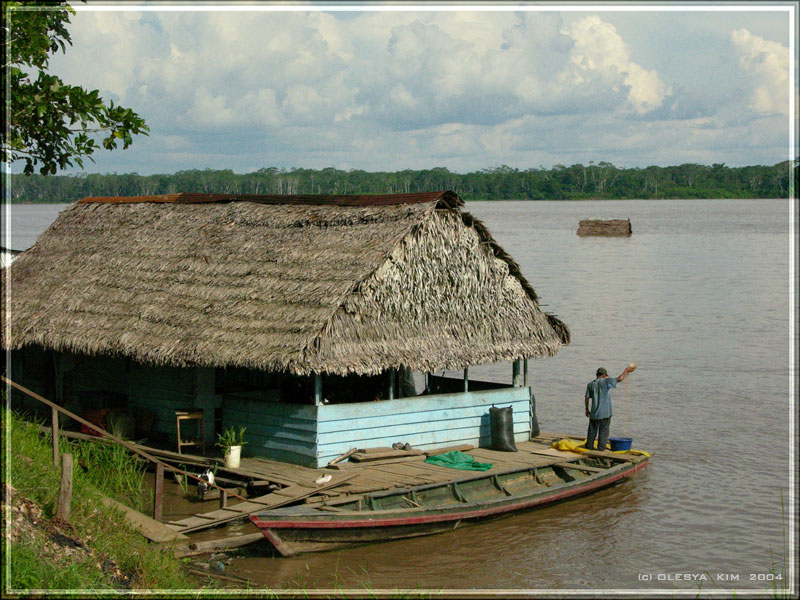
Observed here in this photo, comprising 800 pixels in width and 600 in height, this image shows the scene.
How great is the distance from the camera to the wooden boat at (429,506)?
11.9 m

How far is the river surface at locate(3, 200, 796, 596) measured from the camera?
12195 millimetres

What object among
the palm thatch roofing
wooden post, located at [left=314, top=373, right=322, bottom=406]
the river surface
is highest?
the palm thatch roofing

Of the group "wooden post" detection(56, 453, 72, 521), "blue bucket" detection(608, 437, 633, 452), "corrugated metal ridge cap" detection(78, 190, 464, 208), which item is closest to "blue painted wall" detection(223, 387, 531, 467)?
"blue bucket" detection(608, 437, 633, 452)

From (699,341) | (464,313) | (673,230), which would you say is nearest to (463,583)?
(464,313)

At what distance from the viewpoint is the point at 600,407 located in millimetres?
16078

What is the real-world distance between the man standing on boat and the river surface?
3.13ft

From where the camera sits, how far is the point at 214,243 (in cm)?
1664

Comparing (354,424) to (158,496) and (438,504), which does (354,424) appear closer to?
(438,504)

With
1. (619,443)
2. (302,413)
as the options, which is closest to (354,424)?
(302,413)

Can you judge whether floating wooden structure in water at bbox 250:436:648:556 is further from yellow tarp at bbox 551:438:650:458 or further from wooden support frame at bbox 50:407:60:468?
wooden support frame at bbox 50:407:60:468

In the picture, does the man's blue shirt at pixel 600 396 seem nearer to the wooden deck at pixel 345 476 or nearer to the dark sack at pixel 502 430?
the wooden deck at pixel 345 476

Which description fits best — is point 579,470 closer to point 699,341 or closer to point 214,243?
point 214,243

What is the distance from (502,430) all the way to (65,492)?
7.49 m

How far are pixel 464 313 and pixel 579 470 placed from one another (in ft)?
10.3
